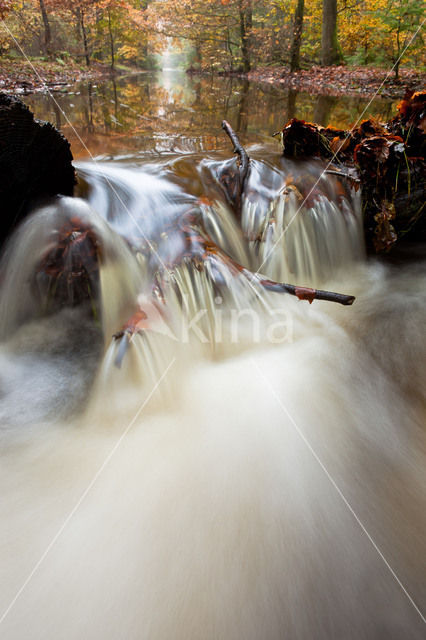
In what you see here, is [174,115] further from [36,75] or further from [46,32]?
[46,32]

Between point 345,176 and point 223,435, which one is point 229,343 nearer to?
point 223,435

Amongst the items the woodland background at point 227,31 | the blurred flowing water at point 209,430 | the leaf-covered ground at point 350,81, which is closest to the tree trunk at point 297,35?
the woodland background at point 227,31

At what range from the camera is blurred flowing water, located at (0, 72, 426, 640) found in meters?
1.15

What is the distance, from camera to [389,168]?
9.80 feet

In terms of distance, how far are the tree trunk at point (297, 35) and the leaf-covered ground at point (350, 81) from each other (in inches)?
15.0

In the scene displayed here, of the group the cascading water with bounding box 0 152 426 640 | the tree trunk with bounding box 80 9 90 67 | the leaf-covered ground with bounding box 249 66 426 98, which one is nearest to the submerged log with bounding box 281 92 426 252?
the cascading water with bounding box 0 152 426 640

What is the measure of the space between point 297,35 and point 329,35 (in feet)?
3.70

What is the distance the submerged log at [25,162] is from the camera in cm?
201

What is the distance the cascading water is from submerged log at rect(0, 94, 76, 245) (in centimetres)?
16

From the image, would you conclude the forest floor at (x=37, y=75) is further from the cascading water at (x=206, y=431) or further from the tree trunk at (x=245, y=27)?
the cascading water at (x=206, y=431)

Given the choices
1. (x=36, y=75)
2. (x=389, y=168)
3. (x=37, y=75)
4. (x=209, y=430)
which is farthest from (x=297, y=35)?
(x=209, y=430)

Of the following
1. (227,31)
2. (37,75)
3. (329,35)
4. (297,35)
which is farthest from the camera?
(227,31)

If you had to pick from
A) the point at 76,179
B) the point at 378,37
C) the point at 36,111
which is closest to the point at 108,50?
the point at 378,37

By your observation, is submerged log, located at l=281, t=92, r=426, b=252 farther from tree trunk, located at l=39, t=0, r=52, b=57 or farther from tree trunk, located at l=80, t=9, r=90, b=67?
tree trunk, located at l=80, t=9, r=90, b=67
